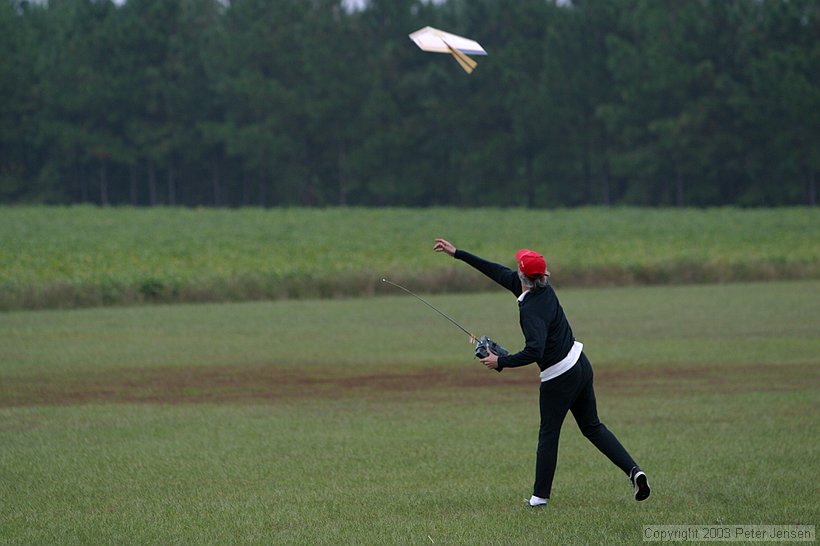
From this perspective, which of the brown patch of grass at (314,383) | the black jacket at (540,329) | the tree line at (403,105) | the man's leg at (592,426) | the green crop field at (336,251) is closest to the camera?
the black jacket at (540,329)

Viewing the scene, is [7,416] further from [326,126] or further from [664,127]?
[326,126]

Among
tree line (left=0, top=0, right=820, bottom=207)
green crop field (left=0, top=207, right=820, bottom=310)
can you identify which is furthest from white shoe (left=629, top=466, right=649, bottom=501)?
tree line (left=0, top=0, right=820, bottom=207)

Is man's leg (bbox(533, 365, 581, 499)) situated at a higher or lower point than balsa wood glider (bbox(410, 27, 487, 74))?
lower

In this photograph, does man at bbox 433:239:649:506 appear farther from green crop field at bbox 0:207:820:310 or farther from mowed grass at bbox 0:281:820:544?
green crop field at bbox 0:207:820:310

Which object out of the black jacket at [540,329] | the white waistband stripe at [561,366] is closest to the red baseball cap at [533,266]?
the black jacket at [540,329]

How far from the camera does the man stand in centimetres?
904

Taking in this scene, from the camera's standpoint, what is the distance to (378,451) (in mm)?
12633

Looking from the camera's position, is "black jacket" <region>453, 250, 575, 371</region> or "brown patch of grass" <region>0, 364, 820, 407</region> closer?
"black jacket" <region>453, 250, 575, 371</region>

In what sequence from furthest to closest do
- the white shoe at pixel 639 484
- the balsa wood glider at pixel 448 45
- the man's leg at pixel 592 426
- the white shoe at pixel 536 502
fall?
the balsa wood glider at pixel 448 45, the white shoe at pixel 536 502, the man's leg at pixel 592 426, the white shoe at pixel 639 484

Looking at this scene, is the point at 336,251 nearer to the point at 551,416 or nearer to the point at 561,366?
the point at 551,416

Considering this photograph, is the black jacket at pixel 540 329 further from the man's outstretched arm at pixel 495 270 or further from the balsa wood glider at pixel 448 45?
the balsa wood glider at pixel 448 45

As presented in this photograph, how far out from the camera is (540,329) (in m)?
9.00

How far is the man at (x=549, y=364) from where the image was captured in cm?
904

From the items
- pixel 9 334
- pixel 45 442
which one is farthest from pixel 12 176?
pixel 45 442
